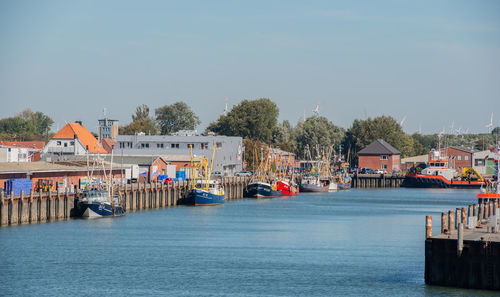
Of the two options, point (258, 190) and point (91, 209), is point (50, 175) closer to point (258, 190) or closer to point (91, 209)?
point (91, 209)

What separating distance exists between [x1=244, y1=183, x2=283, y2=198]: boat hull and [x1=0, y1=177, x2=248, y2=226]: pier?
23.1 metres

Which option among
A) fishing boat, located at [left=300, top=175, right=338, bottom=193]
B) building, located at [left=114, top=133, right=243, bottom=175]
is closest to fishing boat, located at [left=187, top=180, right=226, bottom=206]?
building, located at [left=114, top=133, right=243, bottom=175]

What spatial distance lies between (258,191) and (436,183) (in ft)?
193

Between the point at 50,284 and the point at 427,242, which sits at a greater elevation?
the point at 427,242

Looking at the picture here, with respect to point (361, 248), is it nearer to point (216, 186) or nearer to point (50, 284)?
point (50, 284)

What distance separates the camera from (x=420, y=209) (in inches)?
4449

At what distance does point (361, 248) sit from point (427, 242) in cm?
2322

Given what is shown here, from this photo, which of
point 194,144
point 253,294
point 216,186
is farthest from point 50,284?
point 194,144

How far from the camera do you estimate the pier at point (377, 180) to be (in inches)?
7530

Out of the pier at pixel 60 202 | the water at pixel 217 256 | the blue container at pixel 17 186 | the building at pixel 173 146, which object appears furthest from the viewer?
the building at pixel 173 146

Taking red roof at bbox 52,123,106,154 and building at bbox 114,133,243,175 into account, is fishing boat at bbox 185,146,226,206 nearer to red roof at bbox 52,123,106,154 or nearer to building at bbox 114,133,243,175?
building at bbox 114,133,243,175

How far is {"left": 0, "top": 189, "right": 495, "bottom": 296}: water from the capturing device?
4972 centimetres

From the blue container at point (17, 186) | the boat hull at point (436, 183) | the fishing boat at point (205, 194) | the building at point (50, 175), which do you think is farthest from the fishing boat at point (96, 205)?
the boat hull at point (436, 183)

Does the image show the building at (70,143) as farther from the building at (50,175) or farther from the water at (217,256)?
the water at (217,256)
